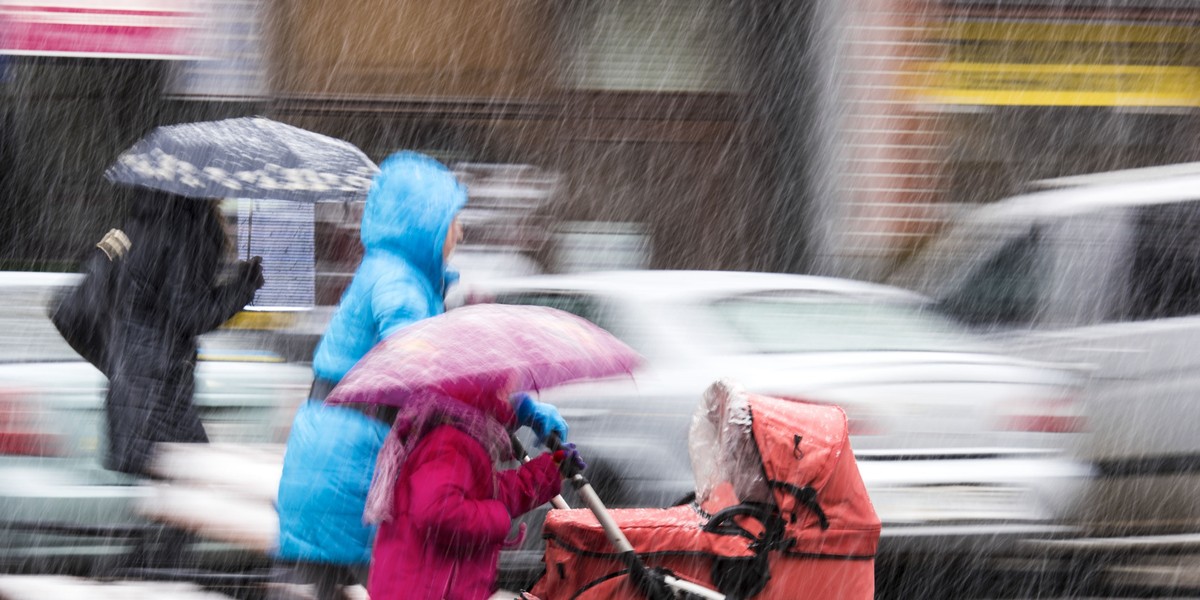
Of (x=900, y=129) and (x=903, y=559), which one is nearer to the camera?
(x=903, y=559)

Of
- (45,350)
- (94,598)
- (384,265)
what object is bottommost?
(94,598)

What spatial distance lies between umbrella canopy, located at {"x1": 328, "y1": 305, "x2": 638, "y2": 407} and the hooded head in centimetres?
45

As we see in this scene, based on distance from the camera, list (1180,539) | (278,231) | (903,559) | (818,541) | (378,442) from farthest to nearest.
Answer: (278,231) < (1180,539) < (903,559) < (378,442) < (818,541)

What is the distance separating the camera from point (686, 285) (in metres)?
5.93

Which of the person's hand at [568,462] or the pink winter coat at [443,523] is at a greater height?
the person's hand at [568,462]

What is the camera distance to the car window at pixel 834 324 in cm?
565

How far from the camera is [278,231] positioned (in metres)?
8.28

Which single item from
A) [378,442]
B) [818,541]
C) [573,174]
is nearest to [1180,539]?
[818,541]

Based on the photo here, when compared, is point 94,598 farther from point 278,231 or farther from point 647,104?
point 647,104

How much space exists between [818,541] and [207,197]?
271cm

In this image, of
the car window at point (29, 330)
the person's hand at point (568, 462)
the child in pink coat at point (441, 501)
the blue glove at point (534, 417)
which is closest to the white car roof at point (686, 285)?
the car window at point (29, 330)

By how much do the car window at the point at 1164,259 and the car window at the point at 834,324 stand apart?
3.55 ft

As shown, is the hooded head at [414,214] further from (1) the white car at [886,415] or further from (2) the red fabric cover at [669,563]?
(1) the white car at [886,415]

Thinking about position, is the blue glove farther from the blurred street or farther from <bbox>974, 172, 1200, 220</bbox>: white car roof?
<bbox>974, 172, 1200, 220</bbox>: white car roof
